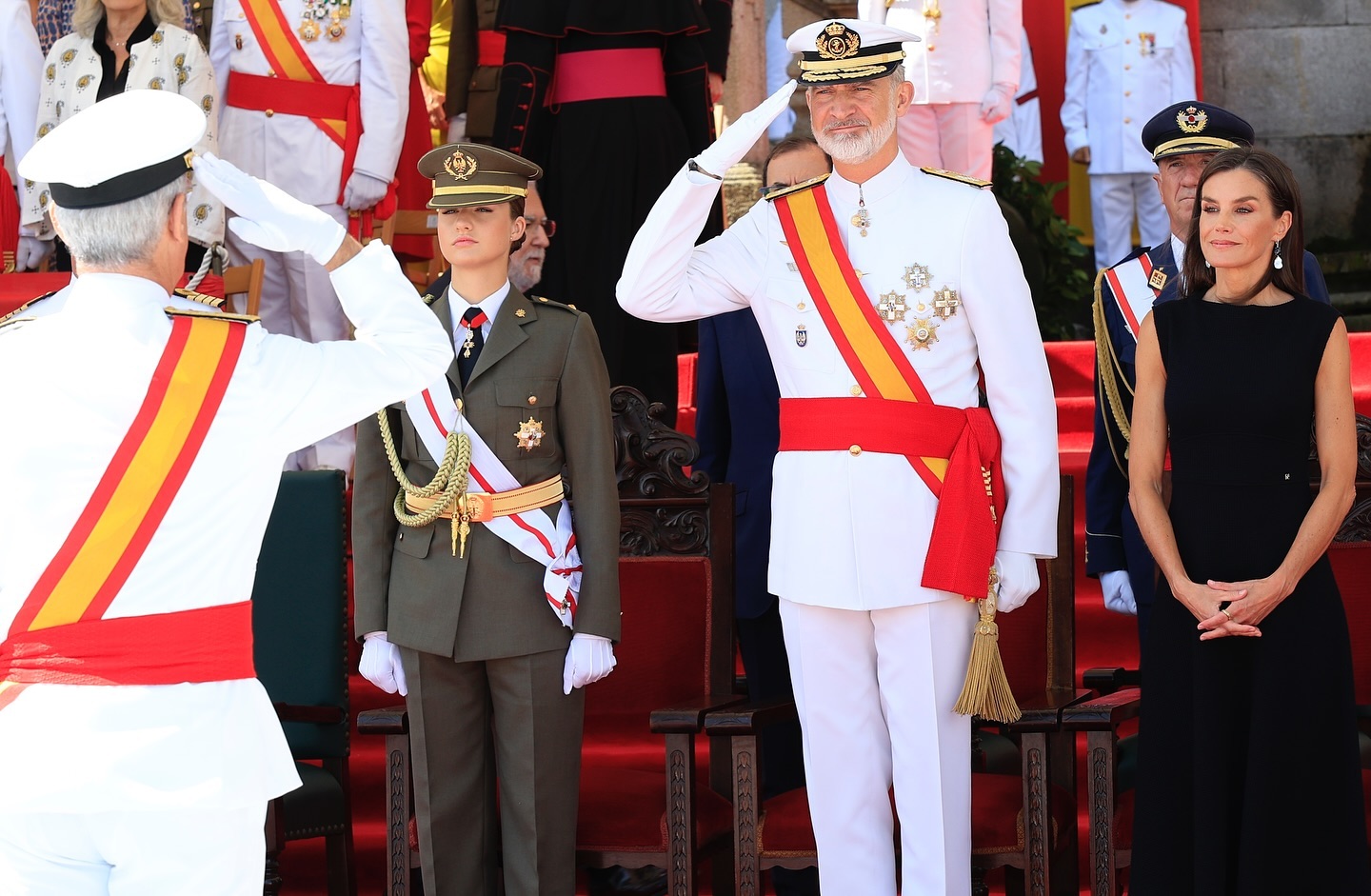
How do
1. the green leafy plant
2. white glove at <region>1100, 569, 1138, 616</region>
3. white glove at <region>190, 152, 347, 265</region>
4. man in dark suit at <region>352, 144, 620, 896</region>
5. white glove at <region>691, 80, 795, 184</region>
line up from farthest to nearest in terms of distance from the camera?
the green leafy plant < white glove at <region>1100, 569, 1138, 616</region> < man in dark suit at <region>352, 144, 620, 896</region> < white glove at <region>691, 80, 795, 184</region> < white glove at <region>190, 152, 347, 265</region>

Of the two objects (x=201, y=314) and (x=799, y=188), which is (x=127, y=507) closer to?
(x=201, y=314)

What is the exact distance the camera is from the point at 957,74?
19.9 ft

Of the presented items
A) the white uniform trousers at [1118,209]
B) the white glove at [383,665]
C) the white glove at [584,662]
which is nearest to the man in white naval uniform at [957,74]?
the white uniform trousers at [1118,209]

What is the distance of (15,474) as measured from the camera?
2.24 meters

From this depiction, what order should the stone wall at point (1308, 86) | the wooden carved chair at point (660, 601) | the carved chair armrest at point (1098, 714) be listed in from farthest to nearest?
the stone wall at point (1308, 86) → the wooden carved chair at point (660, 601) → the carved chair armrest at point (1098, 714)

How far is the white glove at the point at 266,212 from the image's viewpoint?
2311mm

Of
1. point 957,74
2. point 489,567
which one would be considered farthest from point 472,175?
point 957,74

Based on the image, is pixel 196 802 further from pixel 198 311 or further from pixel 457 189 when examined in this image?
pixel 457 189

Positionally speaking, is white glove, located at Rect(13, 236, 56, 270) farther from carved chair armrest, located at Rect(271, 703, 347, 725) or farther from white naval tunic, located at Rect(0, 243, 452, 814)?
white naval tunic, located at Rect(0, 243, 452, 814)

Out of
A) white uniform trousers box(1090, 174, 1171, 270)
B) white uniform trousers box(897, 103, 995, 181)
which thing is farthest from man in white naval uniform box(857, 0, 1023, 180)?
white uniform trousers box(1090, 174, 1171, 270)

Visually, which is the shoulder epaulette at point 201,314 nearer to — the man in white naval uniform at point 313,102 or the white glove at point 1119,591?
the white glove at point 1119,591

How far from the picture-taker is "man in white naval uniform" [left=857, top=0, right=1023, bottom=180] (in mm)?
6039

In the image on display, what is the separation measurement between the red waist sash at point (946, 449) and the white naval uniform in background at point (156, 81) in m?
2.32

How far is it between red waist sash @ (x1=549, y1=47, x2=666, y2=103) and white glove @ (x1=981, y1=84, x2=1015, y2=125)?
5.29ft
